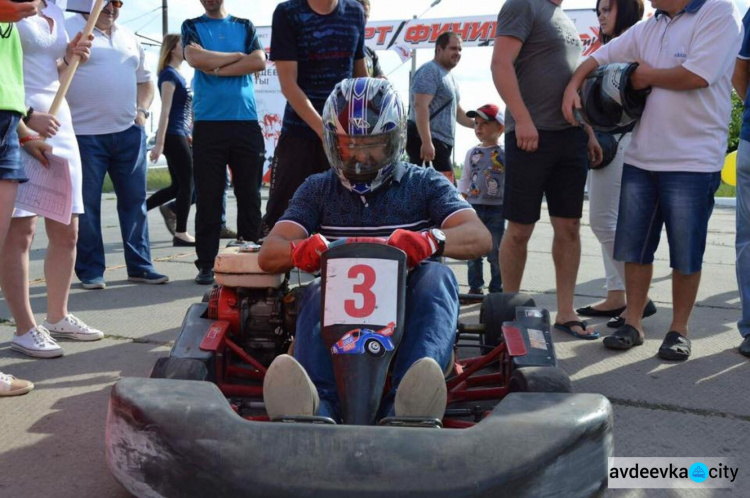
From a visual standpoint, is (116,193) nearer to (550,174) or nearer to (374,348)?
(550,174)

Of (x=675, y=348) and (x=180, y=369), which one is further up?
(x=180, y=369)

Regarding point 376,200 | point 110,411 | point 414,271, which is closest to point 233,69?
point 376,200

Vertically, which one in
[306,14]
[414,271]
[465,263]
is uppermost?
[306,14]

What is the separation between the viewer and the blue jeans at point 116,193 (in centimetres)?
548

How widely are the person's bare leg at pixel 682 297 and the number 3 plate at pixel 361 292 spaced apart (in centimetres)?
202

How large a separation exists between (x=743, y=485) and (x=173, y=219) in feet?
21.4

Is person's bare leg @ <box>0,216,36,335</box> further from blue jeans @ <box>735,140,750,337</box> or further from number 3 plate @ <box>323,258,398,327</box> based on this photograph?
blue jeans @ <box>735,140,750,337</box>

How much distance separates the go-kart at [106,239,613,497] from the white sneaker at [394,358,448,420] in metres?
0.08

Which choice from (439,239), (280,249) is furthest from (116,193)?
(439,239)

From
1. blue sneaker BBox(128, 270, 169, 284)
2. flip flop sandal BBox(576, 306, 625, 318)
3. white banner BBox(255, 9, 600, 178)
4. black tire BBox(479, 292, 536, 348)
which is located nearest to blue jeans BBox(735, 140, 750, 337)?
flip flop sandal BBox(576, 306, 625, 318)

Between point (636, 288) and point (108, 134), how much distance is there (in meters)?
3.47

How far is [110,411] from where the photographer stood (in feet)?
7.45

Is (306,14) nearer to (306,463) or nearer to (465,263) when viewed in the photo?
(306,463)

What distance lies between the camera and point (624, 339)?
4223mm
